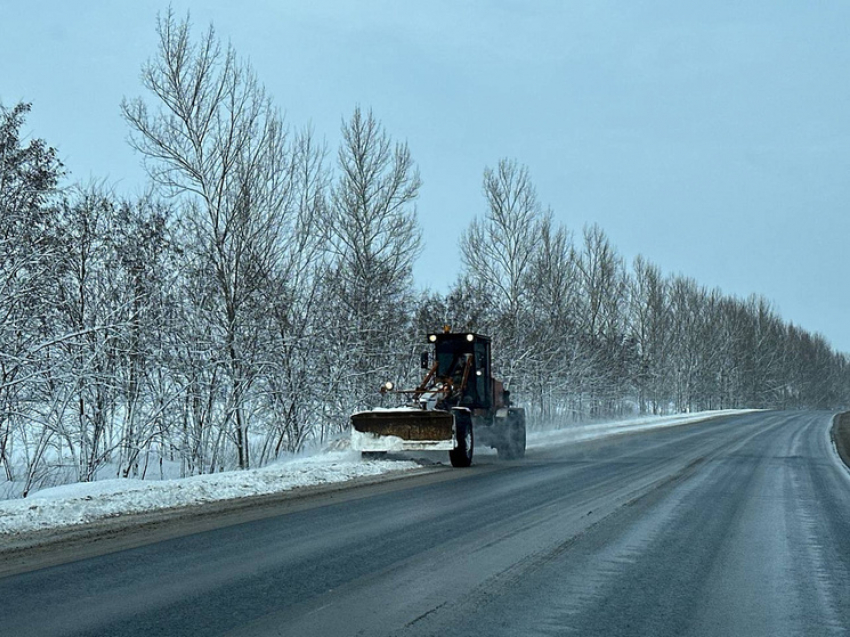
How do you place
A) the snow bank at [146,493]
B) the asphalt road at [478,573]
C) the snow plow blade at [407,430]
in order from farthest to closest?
1. the snow plow blade at [407,430]
2. the snow bank at [146,493]
3. the asphalt road at [478,573]

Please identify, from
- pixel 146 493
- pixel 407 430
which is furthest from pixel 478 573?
pixel 407 430

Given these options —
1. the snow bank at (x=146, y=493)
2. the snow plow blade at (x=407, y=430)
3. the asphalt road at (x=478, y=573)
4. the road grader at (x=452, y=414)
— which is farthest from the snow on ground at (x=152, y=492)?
the asphalt road at (x=478, y=573)

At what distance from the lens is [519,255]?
42.9 m

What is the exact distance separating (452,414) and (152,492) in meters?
6.88

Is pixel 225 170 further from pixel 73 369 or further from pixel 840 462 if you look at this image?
pixel 840 462

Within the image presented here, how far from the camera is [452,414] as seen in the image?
1639 centimetres

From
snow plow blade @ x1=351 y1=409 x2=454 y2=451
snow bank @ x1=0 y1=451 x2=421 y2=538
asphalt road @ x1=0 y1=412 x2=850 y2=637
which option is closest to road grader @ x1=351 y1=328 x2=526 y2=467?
snow plow blade @ x1=351 y1=409 x2=454 y2=451

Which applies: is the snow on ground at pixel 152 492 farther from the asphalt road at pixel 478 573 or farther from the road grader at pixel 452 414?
the asphalt road at pixel 478 573

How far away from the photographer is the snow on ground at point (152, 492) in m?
9.07

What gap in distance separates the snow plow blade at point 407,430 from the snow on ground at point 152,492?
455 mm

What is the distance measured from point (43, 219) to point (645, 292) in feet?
213

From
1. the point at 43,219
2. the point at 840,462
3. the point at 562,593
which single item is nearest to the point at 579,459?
the point at 840,462

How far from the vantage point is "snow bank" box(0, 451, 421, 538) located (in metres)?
9.05

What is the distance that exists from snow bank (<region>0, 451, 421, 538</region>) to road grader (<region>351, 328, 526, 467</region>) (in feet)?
2.55
